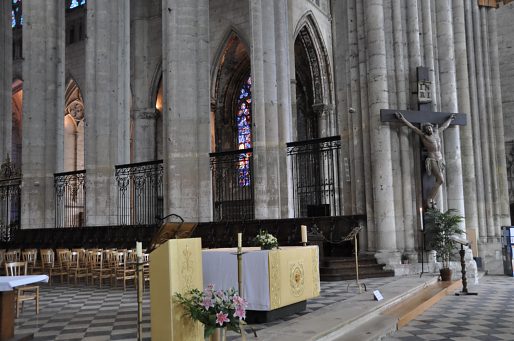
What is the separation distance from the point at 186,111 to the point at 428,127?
6220mm

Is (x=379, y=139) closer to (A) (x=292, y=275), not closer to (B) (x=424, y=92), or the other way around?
(B) (x=424, y=92)

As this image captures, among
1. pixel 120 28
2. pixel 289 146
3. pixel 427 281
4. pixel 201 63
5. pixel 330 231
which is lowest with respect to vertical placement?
pixel 427 281

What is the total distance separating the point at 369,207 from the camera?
12.1 meters

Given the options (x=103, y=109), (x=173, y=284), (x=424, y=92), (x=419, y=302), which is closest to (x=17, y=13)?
(x=103, y=109)

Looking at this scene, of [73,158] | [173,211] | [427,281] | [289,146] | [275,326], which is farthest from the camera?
[73,158]

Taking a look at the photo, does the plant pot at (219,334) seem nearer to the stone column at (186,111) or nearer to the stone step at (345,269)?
the stone step at (345,269)

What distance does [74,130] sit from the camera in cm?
2952

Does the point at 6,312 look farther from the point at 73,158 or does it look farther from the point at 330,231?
the point at 73,158

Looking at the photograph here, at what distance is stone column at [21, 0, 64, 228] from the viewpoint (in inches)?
694

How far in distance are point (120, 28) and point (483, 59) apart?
12327mm

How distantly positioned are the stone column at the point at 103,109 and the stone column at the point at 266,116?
4.69 meters

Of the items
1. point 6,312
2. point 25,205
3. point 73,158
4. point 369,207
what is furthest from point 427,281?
point 73,158

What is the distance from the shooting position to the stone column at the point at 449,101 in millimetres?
12820

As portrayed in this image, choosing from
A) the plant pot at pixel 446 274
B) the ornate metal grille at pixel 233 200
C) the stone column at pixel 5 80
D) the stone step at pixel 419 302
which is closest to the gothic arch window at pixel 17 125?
the stone column at pixel 5 80
